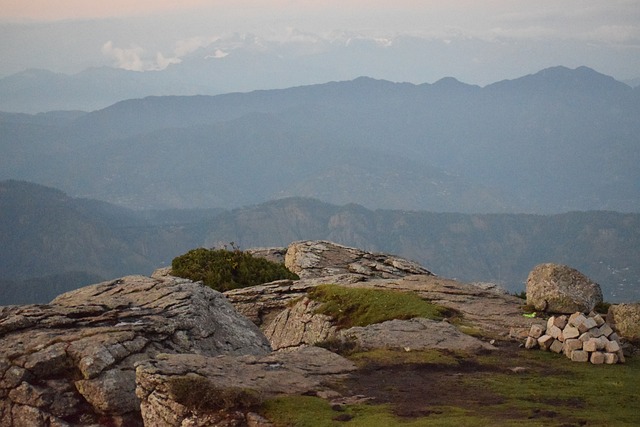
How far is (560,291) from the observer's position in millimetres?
33844

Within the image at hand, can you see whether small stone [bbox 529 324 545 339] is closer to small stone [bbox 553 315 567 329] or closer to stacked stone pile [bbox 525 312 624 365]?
stacked stone pile [bbox 525 312 624 365]

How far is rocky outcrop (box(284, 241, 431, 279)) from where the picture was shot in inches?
1984

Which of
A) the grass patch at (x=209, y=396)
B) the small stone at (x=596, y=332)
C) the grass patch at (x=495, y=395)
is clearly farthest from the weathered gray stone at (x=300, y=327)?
the grass patch at (x=209, y=396)

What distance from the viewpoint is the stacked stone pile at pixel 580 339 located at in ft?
85.0

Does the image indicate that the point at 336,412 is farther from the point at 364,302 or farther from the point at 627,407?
the point at 364,302

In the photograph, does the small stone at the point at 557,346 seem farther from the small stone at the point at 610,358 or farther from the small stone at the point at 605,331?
the small stone at the point at 610,358

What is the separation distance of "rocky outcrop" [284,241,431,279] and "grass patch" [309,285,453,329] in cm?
1062

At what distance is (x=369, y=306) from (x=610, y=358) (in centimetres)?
1189

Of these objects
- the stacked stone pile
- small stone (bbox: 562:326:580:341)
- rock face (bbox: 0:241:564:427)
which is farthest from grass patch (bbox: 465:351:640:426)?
rock face (bbox: 0:241:564:427)

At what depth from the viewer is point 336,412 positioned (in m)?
20.1

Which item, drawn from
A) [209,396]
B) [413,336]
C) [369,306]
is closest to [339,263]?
[369,306]

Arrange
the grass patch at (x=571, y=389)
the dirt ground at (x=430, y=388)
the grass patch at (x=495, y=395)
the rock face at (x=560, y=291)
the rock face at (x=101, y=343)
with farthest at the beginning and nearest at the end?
the rock face at (x=560, y=291) → the rock face at (x=101, y=343) → the dirt ground at (x=430, y=388) → the grass patch at (x=571, y=389) → the grass patch at (x=495, y=395)

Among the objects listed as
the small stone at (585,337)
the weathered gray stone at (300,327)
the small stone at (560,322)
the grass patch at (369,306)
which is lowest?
the weathered gray stone at (300,327)

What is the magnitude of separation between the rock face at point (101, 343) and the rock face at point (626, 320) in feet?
46.4
